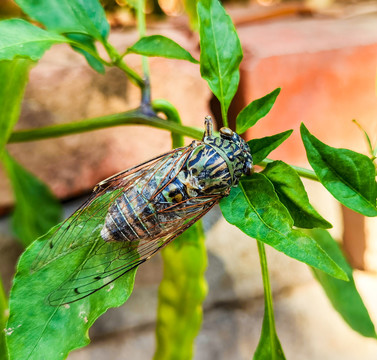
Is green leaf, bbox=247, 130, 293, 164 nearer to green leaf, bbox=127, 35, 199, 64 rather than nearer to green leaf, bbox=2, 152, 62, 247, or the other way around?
green leaf, bbox=127, 35, 199, 64

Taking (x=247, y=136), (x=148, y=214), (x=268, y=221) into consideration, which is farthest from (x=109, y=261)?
(x=247, y=136)

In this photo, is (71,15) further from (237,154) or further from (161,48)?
(237,154)

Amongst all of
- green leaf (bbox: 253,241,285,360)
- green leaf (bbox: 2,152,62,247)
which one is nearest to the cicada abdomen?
green leaf (bbox: 253,241,285,360)

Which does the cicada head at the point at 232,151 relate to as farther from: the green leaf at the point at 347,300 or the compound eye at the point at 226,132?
the green leaf at the point at 347,300

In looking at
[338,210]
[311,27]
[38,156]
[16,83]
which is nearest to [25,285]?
[16,83]

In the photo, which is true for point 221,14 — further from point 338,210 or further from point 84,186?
point 338,210
